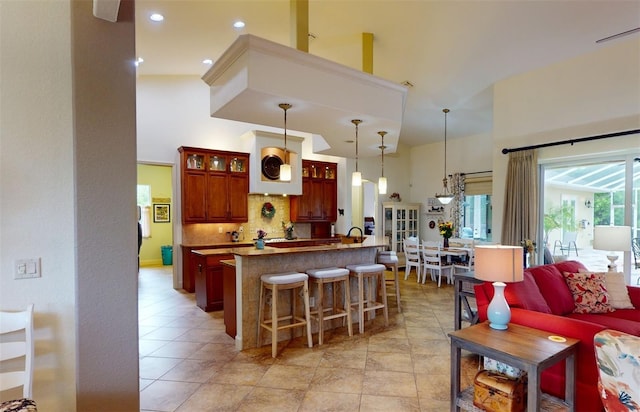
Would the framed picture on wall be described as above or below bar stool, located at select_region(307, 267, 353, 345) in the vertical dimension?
above

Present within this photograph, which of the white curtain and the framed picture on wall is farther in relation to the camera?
the framed picture on wall

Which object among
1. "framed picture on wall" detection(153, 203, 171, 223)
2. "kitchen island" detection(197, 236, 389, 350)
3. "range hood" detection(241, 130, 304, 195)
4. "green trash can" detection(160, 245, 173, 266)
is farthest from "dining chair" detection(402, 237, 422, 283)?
"framed picture on wall" detection(153, 203, 171, 223)

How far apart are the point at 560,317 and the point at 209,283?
4.30 m

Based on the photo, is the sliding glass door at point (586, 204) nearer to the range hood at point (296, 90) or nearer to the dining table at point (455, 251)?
the dining table at point (455, 251)

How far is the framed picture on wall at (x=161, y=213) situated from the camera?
9.36m

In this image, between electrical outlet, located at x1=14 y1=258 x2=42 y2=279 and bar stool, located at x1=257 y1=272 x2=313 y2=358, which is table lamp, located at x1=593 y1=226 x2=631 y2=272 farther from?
electrical outlet, located at x1=14 y1=258 x2=42 y2=279

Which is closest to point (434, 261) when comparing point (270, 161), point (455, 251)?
point (455, 251)

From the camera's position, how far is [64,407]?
2.05m

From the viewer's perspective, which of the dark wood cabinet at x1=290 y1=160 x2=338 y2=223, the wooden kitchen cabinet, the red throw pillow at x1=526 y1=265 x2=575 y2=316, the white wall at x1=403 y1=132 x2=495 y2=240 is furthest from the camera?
the dark wood cabinet at x1=290 y1=160 x2=338 y2=223

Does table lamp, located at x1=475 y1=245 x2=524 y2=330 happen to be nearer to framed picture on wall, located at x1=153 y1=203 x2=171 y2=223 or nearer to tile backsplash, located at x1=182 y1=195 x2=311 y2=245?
tile backsplash, located at x1=182 y1=195 x2=311 y2=245

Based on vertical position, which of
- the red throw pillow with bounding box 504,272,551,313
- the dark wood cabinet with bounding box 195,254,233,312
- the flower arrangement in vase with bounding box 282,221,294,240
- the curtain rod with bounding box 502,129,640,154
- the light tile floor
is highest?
the curtain rod with bounding box 502,129,640,154

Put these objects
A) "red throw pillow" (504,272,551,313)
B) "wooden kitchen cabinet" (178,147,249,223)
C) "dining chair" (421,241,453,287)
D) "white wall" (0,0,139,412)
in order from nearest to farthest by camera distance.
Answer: "white wall" (0,0,139,412)
"red throw pillow" (504,272,551,313)
"wooden kitchen cabinet" (178,147,249,223)
"dining chair" (421,241,453,287)

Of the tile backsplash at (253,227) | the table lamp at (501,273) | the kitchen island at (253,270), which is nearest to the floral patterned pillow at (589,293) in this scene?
the table lamp at (501,273)

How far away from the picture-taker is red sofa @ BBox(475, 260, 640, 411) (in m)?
2.18
